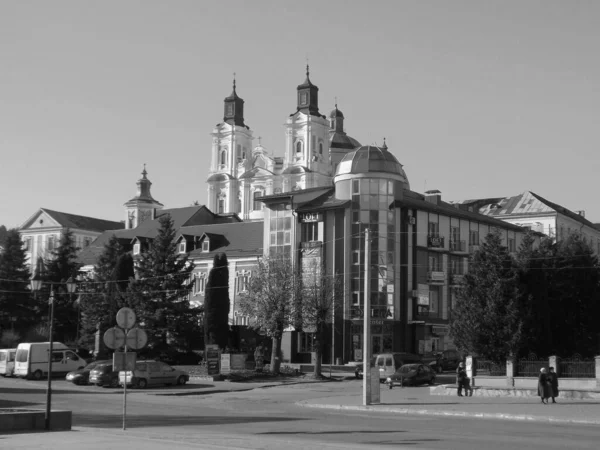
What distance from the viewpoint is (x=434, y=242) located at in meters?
72.2

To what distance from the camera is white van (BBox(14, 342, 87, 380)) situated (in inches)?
2132

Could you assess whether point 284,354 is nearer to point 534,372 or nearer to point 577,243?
point 577,243

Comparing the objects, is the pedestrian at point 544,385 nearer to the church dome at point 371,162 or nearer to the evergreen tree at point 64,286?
the church dome at point 371,162

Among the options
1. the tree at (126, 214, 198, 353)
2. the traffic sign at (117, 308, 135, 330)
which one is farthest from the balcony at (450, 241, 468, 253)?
the traffic sign at (117, 308, 135, 330)

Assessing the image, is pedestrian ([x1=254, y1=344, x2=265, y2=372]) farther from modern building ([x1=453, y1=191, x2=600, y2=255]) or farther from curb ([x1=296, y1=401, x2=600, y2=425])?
modern building ([x1=453, y1=191, x2=600, y2=255])

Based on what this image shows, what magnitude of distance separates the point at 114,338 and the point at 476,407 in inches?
654

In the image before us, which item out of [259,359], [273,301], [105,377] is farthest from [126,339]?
[259,359]

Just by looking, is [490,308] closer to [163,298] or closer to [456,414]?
[456,414]

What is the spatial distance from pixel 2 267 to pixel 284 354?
3107 centimetres

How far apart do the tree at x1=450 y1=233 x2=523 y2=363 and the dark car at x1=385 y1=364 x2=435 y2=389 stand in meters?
4.67

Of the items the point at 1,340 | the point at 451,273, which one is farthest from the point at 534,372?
the point at 1,340

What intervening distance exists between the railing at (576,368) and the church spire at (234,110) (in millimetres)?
116029

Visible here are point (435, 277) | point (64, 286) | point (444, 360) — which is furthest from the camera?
point (64, 286)

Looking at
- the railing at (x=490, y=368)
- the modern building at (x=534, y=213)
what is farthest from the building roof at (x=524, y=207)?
the railing at (x=490, y=368)
